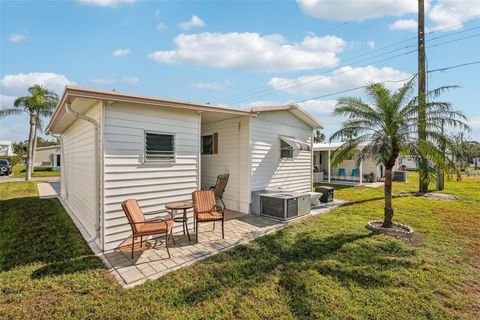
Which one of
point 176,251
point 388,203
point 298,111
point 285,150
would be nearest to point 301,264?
point 176,251

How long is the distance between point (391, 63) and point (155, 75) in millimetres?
14072

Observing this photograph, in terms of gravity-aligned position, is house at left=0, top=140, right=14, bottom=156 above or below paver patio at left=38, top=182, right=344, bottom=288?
above

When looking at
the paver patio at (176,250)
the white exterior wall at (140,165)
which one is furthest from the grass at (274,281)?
the white exterior wall at (140,165)

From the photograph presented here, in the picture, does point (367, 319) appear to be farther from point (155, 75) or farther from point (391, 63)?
point (391, 63)

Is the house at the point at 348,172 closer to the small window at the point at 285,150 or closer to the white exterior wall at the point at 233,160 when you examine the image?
the small window at the point at 285,150

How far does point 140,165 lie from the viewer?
608cm

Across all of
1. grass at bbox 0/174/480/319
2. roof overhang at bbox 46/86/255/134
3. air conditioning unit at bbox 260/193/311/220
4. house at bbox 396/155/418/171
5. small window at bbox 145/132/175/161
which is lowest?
grass at bbox 0/174/480/319

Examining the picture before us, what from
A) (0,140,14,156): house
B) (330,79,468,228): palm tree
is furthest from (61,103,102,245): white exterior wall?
(0,140,14,156): house

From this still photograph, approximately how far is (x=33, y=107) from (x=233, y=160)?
22.0m

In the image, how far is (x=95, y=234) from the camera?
20.1ft

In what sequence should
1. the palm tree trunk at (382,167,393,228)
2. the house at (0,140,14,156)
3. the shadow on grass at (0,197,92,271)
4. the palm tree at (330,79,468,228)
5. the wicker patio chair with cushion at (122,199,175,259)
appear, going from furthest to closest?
the house at (0,140,14,156) → the palm tree trunk at (382,167,393,228) → the palm tree at (330,79,468,228) → the shadow on grass at (0,197,92,271) → the wicker patio chair with cushion at (122,199,175,259)

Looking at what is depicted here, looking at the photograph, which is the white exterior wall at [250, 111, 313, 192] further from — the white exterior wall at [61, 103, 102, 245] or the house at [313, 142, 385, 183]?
the house at [313, 142, 385, 183]

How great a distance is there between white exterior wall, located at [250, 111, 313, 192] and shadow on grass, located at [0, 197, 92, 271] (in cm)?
576

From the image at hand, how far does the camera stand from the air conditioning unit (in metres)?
8.12
